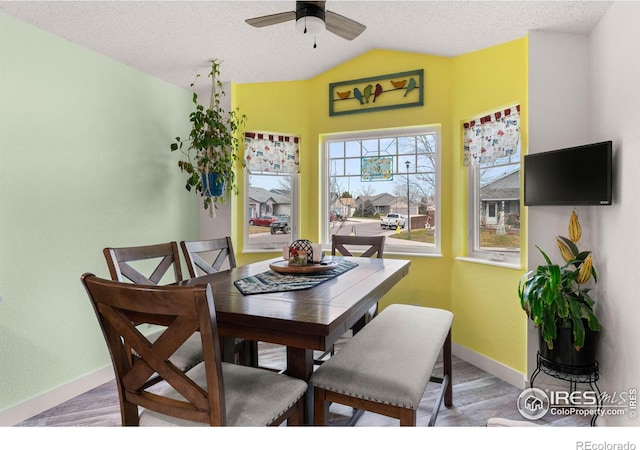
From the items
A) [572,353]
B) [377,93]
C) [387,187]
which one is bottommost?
[572,353]

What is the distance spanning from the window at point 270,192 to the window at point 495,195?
1669 millimetres

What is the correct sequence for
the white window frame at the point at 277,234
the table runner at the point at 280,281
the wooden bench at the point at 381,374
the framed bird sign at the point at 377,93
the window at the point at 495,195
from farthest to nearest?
the white window frame at the point at 277,234, the framed bird sign at the point at 377,93, the window at the point at 495,195, the table runner at the point at 280,281, the wooden bench at the point at 381,374

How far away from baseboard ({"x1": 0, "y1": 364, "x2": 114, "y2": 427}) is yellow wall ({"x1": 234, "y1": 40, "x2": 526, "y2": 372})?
148cm

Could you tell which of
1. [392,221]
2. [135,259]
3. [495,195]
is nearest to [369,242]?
[392,221]

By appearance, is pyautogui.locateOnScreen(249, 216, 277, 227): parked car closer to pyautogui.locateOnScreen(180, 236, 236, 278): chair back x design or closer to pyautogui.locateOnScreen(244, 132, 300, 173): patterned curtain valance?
pyautogui.locateOnScreen(244, 132, 300, 173): patterned curtain valance

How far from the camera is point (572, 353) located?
6.79 feet

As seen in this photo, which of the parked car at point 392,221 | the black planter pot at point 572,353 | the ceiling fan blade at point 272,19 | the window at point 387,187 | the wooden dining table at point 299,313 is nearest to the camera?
the wooden dining table at point 299,313

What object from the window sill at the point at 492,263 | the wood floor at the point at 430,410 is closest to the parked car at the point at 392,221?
the window sill at the point at 492,263

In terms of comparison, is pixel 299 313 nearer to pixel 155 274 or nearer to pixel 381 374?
pixel 381 374

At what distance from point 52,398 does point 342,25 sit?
289cm

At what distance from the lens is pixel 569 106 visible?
245cm

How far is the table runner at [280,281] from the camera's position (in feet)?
5.54

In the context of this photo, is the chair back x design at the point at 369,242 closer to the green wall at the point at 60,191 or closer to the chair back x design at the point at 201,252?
the chair back x design at the point at 201,252

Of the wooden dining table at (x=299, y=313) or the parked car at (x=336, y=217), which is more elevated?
the parked car at (x=336, y=217)
